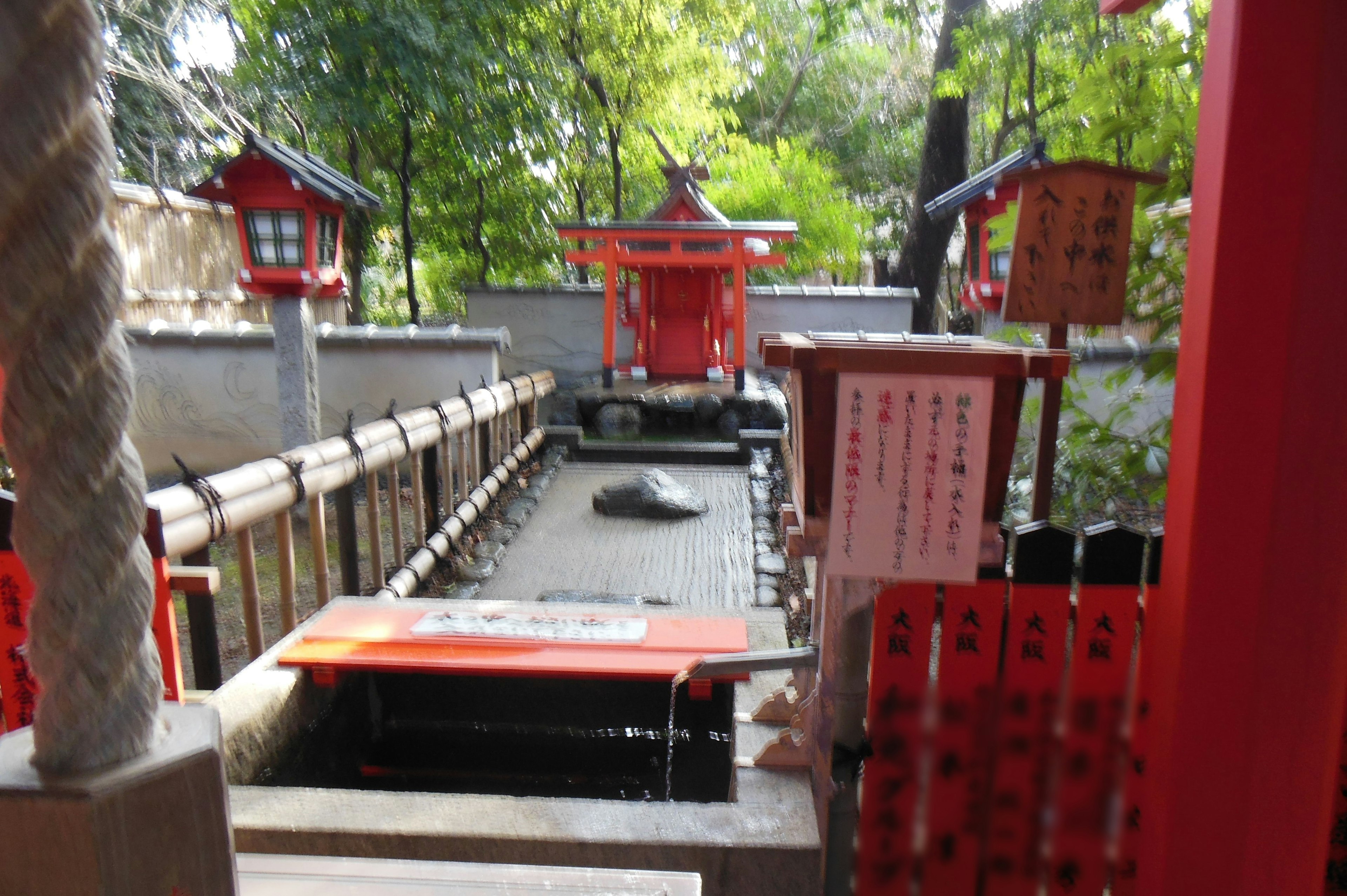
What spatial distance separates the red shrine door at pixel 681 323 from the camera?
10930 mm

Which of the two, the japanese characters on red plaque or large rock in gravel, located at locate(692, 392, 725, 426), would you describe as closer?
the japanese characters on red plaque

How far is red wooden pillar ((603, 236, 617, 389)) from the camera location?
9.85 meters

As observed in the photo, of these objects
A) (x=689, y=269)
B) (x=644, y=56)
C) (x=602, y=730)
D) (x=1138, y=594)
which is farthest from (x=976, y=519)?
(x=644, y=56)

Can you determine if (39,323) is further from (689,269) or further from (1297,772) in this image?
(689,269)

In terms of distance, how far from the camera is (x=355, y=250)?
11641 mm

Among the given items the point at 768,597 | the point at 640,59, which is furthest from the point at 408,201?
the point at 768,597

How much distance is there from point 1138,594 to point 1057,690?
34 centimetres

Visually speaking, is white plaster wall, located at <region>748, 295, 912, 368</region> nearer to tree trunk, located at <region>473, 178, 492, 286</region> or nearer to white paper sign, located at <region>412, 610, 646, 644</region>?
tree trunk, located at <region>473, 178, 492, 286</region>

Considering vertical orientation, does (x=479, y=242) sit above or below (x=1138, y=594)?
above

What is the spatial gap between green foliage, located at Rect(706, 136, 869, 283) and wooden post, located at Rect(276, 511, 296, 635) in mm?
12415

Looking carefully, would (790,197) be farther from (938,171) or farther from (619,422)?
(619,422)

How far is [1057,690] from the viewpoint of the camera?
6.94ft

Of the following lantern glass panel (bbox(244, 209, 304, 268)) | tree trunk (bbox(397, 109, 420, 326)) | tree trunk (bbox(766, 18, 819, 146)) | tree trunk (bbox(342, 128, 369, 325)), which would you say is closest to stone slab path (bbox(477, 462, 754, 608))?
lantern glass panel (bbox(244, 209, 304, 268))

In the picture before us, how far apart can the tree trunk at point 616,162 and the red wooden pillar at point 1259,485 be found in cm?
1023
